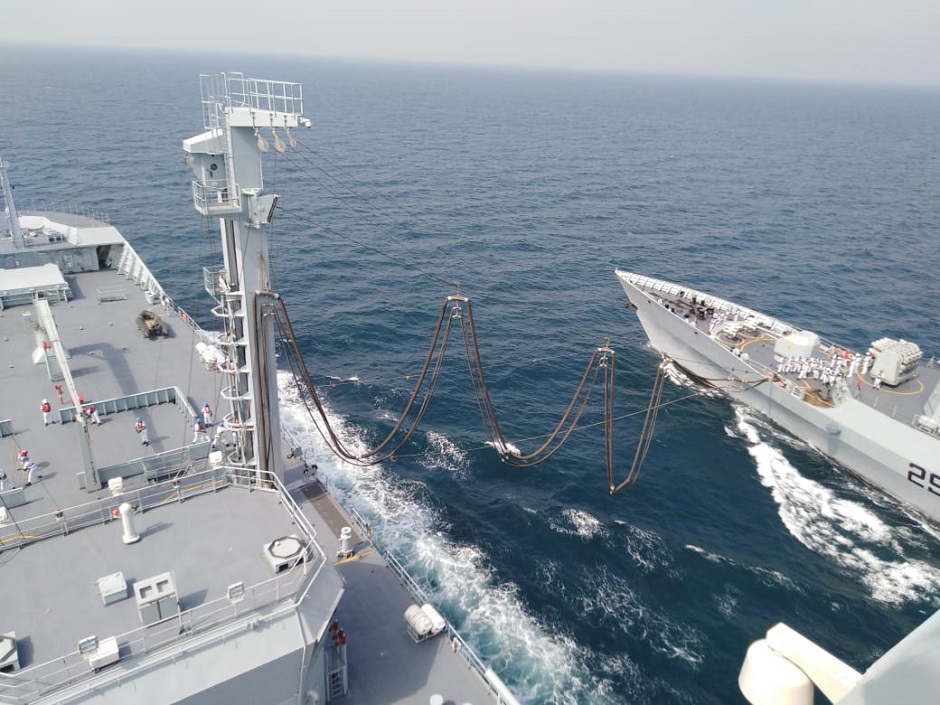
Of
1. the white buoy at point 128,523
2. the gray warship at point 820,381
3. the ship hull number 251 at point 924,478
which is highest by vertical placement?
the white buoy at point 128,523

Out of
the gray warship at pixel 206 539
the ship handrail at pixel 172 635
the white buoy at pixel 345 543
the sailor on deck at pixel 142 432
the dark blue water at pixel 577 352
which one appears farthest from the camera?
the dark blue water at pixel 577 352

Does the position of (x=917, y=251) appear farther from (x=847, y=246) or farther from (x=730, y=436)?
(x=730, y=436)

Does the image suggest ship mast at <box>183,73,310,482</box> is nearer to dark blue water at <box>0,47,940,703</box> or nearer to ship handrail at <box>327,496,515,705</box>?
dark blue water at <box>0,47,940,703</box>

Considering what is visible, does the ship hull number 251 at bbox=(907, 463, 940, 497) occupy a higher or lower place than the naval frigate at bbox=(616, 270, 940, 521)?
lower

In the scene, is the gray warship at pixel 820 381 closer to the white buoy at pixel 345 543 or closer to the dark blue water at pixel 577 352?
the dark blue water at pixel 577 352

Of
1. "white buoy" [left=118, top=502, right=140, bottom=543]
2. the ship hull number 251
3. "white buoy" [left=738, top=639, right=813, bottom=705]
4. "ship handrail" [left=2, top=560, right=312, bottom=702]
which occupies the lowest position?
the ship hull number 251

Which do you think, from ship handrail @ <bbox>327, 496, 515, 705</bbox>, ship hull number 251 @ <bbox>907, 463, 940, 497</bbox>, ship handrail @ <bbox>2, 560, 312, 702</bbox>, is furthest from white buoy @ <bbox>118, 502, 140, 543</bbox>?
ship hull number 251 @ <bbox>907, 463, 940, 497</bbox>

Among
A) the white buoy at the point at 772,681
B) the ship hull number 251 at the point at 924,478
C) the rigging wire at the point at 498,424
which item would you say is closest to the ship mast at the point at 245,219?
the rigging wire at the point at 498,424
